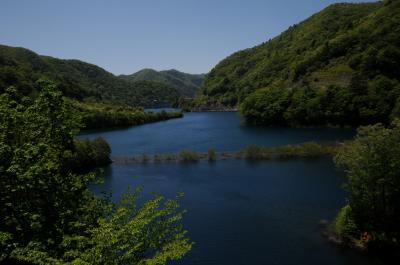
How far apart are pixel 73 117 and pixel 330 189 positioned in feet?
180

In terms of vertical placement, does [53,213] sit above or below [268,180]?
above

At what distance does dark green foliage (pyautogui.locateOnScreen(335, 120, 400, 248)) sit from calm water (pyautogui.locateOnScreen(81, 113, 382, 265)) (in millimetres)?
4100

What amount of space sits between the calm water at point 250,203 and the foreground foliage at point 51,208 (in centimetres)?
2449

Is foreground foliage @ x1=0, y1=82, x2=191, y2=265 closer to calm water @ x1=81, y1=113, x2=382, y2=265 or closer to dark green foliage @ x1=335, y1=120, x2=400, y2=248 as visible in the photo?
calm water @ x1=81, y1=113, x2=382, y2=265

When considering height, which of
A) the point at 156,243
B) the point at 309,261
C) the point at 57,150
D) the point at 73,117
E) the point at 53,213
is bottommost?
the point at 309,261

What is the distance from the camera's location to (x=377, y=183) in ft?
142

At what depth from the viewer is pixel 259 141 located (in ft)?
413

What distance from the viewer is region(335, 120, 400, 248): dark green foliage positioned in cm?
4291

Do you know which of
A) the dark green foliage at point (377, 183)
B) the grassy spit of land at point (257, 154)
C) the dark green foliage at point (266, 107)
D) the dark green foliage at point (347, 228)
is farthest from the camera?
the dark green foliage at point (266, 107)

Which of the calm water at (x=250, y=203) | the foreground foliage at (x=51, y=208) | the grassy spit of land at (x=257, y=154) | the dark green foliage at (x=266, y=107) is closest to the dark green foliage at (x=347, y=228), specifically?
the calm water at (x=250, y=203)

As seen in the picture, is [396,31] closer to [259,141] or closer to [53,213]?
[259,141]

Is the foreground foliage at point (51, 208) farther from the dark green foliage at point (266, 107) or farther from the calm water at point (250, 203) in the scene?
the dark green foliage at point (266, 107)

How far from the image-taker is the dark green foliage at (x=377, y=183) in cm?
4291

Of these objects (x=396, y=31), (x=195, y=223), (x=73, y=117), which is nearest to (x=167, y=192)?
(x=195, y=223)
